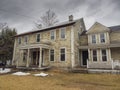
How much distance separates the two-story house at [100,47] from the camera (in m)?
14.0

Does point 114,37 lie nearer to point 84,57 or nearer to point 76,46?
point 84,57

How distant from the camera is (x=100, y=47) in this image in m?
14.6

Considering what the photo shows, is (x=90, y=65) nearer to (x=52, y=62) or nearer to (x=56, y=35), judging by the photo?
(x=52, y=62)

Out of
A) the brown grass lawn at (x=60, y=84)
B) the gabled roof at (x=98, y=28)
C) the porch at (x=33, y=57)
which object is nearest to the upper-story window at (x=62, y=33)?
the porch at (x=33, y=57)

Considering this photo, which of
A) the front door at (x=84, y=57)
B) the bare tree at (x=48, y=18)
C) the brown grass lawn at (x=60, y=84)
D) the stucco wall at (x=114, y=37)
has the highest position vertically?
the bare tree at (x=48, y=18)

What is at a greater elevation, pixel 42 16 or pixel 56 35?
pixel 42 16

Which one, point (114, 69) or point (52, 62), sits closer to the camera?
point (114, 69)

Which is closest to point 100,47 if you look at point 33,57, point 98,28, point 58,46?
point 98,28

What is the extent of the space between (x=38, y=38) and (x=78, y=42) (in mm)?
6932

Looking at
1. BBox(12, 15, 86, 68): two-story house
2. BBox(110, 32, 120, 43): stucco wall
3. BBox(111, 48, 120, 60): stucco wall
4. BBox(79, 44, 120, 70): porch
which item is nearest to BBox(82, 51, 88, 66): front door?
BBox(12, 15, 86, 68): two-story house

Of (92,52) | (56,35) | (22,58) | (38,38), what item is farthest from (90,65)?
(22,58)

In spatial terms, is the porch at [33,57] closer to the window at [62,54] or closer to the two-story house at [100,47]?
the window at [62,54]

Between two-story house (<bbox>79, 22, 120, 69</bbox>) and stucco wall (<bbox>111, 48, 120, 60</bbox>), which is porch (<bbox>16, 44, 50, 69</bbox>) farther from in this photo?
stucco wall (<bbox>111, 48, 120, 60</bbox>)

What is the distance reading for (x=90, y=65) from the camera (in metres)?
13.9
